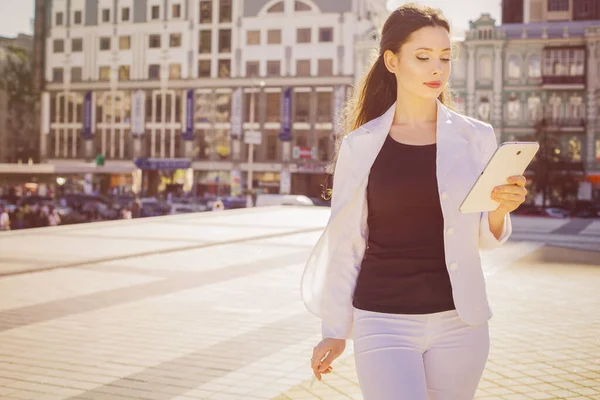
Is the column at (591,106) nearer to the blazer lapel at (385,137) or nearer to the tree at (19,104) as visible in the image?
the tree at (19,104)

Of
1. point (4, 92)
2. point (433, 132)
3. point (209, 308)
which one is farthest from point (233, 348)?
point (4, 92)

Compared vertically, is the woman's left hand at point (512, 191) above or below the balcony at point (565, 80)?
below

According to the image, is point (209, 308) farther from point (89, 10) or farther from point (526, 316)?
point (89, 10)

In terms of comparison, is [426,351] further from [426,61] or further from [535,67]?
[535,67]

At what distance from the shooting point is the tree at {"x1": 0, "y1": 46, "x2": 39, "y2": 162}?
77.2 m

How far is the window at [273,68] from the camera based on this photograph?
63656 mm

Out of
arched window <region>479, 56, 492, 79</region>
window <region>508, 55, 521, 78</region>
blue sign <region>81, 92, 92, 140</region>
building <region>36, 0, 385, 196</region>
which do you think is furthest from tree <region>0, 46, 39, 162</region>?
window <region>508, 55, 521, 78</region>

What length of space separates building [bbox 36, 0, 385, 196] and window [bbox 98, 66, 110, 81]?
0.41 feet

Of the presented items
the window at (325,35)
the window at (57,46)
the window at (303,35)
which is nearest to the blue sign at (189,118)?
the window at (303,35)

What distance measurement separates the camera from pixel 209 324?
8.23 meters

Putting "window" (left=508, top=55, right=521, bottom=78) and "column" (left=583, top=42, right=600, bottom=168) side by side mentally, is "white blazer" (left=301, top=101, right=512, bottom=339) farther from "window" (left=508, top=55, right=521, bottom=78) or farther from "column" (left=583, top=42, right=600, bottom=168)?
"window" (left=508, top=55, right=521, bottom=78)

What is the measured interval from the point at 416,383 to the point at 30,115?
268 feet

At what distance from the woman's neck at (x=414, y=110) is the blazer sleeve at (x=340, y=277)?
0.24 metres

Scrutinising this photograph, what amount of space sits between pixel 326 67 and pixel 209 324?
55433 millimetres
